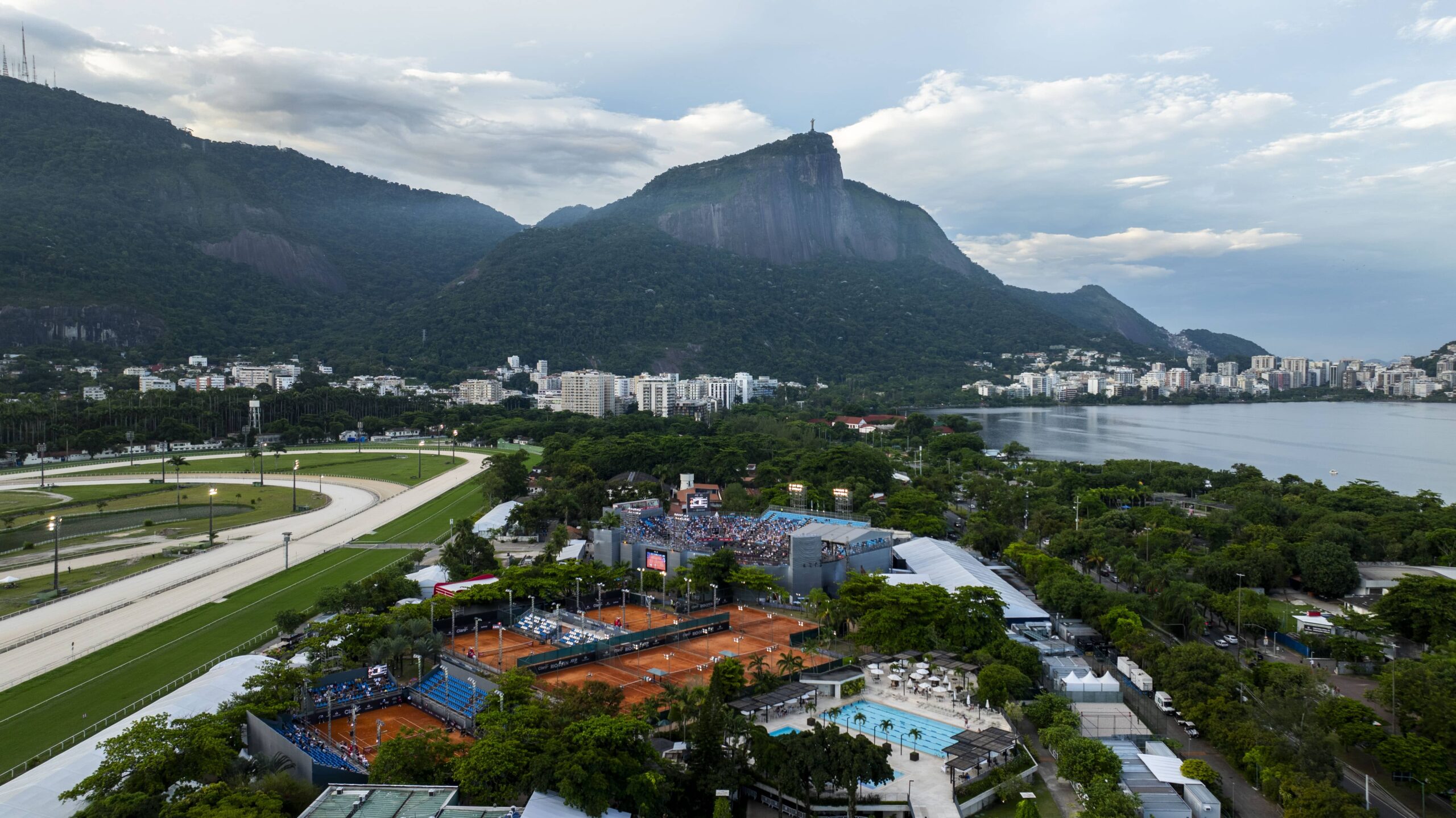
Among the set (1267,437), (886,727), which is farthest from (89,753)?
(1267,437)

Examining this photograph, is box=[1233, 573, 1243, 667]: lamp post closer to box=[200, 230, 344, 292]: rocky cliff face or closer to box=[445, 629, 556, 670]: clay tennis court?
box=[445, 629, 556, 670]: clay tennis court

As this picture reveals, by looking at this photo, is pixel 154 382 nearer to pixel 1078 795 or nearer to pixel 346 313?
pixel 346 313

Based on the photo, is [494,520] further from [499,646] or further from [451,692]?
[451,692]

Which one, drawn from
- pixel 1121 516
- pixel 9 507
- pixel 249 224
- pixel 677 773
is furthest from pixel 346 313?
pixel 677 773

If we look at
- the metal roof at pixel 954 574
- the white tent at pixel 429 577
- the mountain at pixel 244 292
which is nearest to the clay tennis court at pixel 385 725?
the white tent at pixel 429 577

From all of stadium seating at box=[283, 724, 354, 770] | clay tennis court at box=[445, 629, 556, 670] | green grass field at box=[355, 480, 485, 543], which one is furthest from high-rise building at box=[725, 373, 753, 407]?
stadium seating at box=[283, 724, 354, 770]

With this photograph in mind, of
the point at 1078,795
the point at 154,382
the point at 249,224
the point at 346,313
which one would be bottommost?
the point at 1078,795
